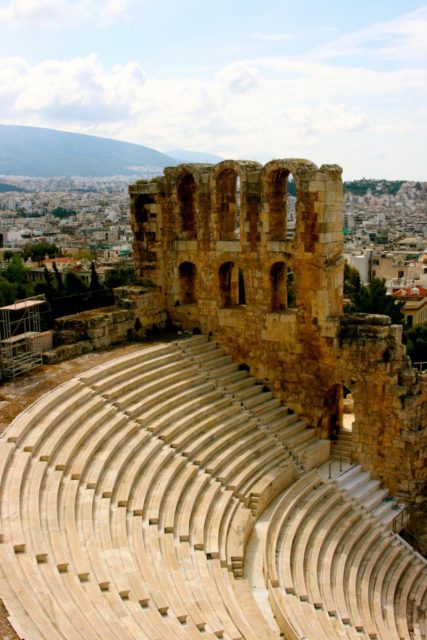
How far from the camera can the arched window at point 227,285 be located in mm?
22617

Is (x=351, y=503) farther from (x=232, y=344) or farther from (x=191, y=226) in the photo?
(x=191, y=226)

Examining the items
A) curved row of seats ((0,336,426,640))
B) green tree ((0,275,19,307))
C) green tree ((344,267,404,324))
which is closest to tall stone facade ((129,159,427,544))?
curved row of seats ((0,336,426,640))

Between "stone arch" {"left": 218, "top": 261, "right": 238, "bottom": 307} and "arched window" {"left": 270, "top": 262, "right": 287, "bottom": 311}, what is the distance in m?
1.72

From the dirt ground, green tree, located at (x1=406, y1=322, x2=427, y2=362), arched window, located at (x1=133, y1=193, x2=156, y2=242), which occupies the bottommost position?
green tree, located at (x1=406, y1=322, x2=427, y2=362)

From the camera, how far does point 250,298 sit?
21719 mm

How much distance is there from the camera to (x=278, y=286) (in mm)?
21703

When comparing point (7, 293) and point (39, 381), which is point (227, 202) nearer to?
point (39, 381)

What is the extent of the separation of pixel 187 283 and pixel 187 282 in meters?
0.03

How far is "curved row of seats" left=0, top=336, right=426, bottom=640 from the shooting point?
10812 mm

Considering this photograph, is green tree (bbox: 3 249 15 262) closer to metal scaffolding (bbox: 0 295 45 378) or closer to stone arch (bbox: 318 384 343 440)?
metal scaffolding (bbox: 0 295 45 378)

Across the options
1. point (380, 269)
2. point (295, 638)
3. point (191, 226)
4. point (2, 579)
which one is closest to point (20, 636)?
point (2, 579)

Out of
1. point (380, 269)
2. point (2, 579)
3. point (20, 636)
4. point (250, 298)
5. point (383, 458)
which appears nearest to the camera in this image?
point (20, 636)

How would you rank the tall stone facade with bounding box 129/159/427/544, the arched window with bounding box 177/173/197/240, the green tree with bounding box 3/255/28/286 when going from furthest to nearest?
1. the green tree with bounding box 3/255/28/286
2. the arched window with bounding box 177/173/197/240
3. the tall stone facade with bounding box 129/159/427/544

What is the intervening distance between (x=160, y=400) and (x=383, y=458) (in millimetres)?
6462
